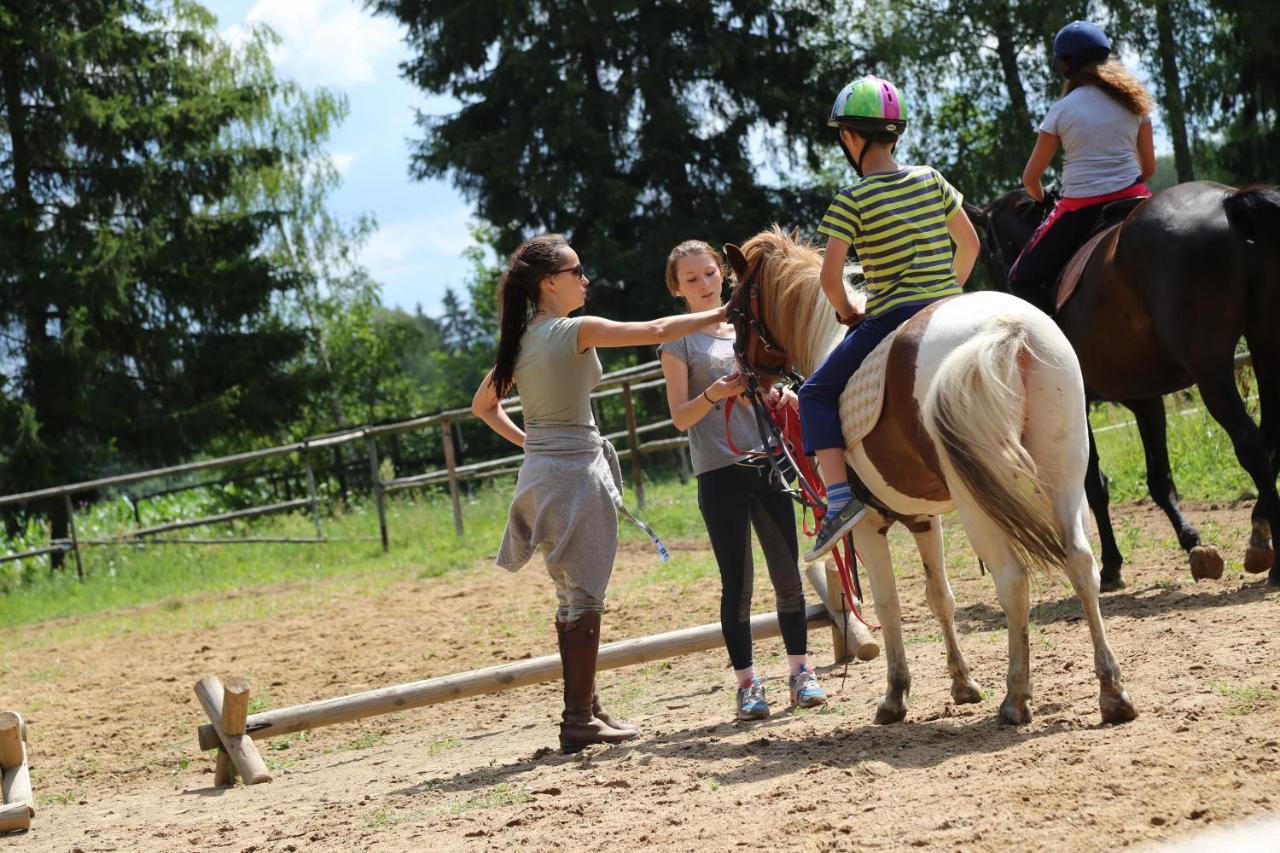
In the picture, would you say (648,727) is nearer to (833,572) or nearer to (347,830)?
(833,572)

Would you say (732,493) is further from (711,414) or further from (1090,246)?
(1090,246)

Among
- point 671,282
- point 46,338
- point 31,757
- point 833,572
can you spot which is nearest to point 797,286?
point 671,282

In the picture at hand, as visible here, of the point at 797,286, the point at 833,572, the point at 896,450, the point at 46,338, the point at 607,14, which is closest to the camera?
the point at 896,450

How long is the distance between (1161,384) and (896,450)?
8.25ft

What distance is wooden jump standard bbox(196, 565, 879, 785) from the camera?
5633 millimetres

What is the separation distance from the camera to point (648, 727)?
17.7 ft

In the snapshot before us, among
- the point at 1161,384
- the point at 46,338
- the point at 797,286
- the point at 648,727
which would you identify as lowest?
the point at 648,727

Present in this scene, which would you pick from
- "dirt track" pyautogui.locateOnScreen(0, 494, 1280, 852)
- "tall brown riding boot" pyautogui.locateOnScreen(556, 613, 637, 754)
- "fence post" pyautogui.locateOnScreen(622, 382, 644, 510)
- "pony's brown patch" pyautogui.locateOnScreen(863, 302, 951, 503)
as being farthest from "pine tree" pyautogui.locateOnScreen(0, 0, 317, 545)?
"pony's brown patch" pyautogui.locateOnScreen(863, 302, 951, 503)

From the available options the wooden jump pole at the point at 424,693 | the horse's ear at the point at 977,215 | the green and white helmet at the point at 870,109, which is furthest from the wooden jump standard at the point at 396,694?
the horse's ear at the point at 977,215

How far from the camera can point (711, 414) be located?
16.9ft

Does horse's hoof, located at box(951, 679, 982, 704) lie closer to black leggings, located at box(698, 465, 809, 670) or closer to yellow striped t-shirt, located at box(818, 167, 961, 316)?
black leggings, located at box(698, 465, 809, 670)

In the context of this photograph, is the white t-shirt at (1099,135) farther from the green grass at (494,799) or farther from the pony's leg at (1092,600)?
the green grass at (494,799)

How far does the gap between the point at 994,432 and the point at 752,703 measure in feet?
5.97

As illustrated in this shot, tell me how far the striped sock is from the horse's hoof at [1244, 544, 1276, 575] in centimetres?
253
